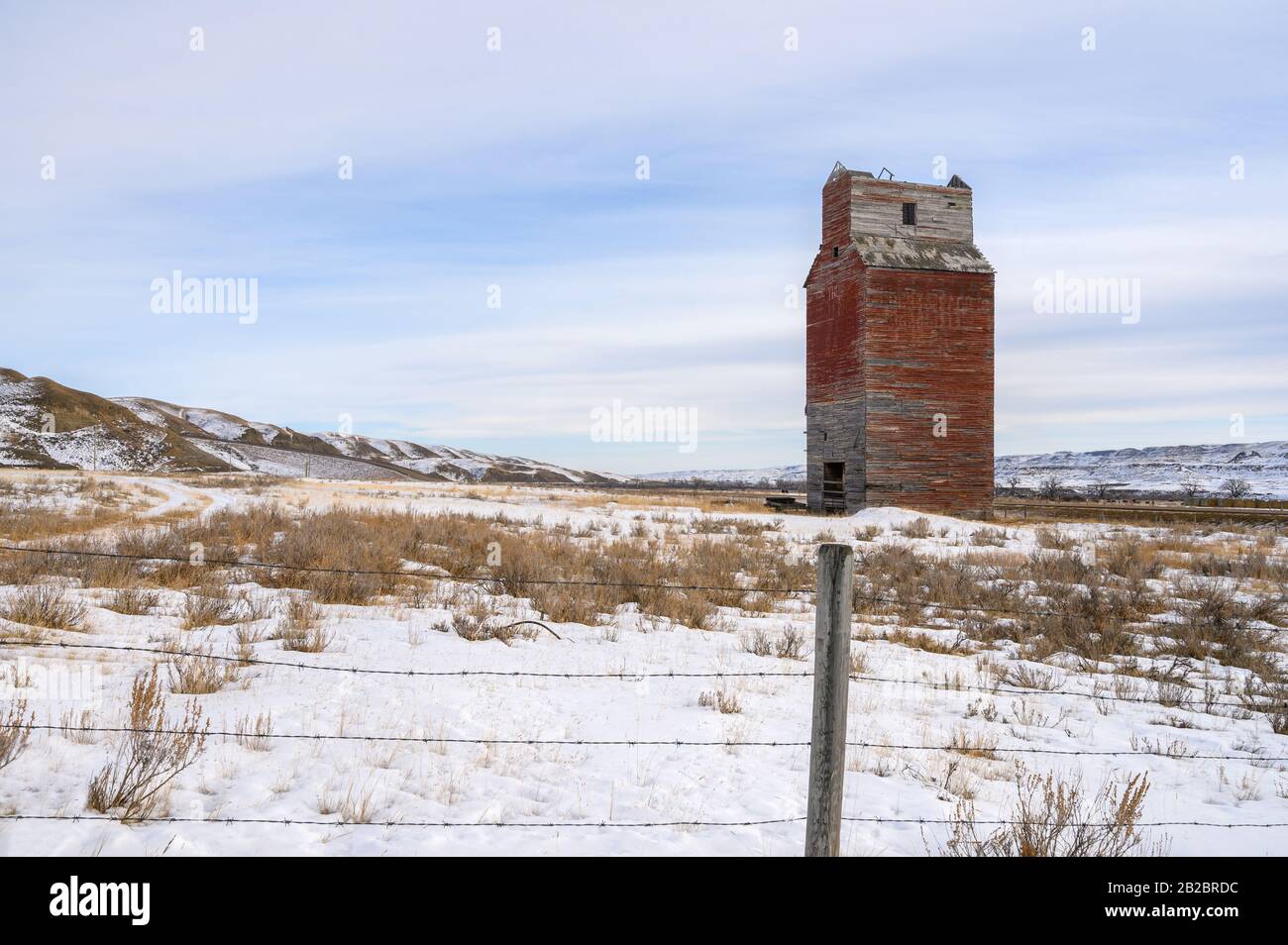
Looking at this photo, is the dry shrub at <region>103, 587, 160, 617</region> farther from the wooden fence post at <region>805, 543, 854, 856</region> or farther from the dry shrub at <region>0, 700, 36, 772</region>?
the wooden fence post at <region>805, 543, 854, 856</region>

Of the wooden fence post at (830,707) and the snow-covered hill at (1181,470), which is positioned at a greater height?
the snow-covered hill at (1181,470)

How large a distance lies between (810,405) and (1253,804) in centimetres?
2857

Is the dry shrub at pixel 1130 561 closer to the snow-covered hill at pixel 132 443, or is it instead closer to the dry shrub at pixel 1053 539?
the dry shrub at pixel 1053 539

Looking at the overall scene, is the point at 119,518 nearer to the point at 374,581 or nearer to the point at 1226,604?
the point at 374,581

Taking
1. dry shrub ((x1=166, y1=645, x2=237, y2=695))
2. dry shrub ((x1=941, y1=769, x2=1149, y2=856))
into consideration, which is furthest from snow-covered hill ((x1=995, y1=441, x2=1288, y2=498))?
dry shrub ((x1=166, y1=645, x2=237, y2=695))

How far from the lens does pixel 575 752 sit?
577 cm

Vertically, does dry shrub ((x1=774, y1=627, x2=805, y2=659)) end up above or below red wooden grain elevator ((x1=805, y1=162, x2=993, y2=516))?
below

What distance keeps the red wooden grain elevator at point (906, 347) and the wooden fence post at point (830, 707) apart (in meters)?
27.0

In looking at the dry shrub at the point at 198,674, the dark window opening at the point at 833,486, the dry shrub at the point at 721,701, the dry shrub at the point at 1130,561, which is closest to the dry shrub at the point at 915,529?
the dry shrub at the point at 1130,561

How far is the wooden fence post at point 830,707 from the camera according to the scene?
12.5ft

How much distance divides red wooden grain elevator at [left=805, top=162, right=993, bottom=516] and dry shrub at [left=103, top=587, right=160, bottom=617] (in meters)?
24.4

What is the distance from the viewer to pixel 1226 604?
11.5 meters

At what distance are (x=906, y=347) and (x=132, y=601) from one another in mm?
26378

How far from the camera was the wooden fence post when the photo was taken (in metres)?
3.80
